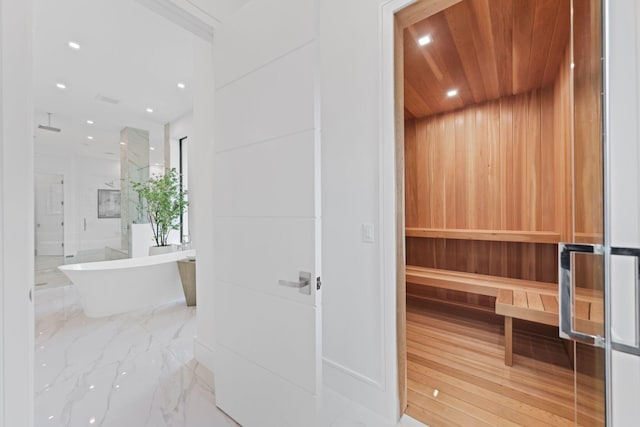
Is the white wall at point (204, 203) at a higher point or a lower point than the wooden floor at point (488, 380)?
higher

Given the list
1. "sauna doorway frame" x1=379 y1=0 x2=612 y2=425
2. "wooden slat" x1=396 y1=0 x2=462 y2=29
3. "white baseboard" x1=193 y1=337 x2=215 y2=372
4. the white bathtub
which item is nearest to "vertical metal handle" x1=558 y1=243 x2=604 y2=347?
"sauna doorway frame" x1=379 y1=0 x2=612 y2=425

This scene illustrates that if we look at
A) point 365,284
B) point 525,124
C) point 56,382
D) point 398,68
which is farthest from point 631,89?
point 56,382

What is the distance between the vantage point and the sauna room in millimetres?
857

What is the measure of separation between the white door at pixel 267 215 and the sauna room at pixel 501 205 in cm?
70

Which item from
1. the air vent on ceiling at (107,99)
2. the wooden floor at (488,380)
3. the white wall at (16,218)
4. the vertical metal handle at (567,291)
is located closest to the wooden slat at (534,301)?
the wooden floor at (488,380)

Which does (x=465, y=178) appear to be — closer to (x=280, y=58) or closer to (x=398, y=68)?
(x=398, y=68)

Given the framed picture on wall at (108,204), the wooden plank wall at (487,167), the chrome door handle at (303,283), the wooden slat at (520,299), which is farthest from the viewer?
the framed picture on wall at (108,204)

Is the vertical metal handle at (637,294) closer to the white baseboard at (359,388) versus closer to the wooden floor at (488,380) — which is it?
the wooden floor at (488,380)

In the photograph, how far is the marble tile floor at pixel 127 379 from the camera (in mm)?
1554

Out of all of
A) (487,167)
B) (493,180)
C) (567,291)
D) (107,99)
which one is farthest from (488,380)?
(107,99)

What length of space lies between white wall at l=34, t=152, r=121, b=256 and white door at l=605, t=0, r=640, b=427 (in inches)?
279

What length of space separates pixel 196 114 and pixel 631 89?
2403 millimetres

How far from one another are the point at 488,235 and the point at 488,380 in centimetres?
155

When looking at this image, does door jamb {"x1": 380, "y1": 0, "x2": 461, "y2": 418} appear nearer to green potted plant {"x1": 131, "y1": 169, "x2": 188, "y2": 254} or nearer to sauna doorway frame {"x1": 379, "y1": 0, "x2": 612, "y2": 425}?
sauna doorway frame {"x1": 379, "y1": 0, "x2": 612, "y2": 425}
